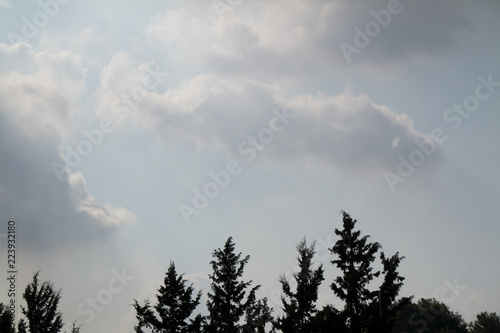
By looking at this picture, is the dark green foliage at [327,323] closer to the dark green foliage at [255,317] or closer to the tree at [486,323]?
the dark green foliage at [255,317]

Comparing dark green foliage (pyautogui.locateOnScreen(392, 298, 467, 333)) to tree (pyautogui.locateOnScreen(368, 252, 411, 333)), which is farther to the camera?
dark green foliage (pyautogui.locateOnScreen(392, 298, 467, 333))

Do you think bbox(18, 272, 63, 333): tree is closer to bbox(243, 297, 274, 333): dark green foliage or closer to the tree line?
the tree line

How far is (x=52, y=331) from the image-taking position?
26.7m

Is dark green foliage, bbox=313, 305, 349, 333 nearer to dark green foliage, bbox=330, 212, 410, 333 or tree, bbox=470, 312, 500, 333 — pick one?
dark green foliage, bbox=330, 212, 410, 333

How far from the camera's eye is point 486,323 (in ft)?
261

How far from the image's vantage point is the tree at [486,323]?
7812 centimetres

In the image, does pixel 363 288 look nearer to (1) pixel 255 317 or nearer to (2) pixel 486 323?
(1) pixel 255 317

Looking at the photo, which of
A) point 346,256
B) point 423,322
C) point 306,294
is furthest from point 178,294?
point 423,322

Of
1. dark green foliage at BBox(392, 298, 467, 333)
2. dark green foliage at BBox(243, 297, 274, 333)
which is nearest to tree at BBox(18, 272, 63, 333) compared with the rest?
dark green foliage at BBox(243, 297, 274, 333)

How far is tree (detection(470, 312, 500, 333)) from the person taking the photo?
256 feet

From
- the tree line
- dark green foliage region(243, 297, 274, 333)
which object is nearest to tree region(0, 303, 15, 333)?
the tree line

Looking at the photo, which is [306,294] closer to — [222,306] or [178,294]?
[222,306]

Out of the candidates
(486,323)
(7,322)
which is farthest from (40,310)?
(486,323)

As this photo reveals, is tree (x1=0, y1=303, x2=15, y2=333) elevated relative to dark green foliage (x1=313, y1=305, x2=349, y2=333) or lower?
elevated
